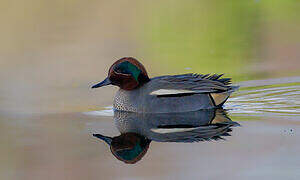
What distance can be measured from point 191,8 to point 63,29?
388 cm

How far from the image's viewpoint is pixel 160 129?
8773mm

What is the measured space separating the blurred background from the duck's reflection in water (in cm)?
32

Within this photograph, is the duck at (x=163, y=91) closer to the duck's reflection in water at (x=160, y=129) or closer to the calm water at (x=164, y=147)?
the duck's reflection in water at (x=160, y=129)

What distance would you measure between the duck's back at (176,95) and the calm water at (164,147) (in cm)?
29

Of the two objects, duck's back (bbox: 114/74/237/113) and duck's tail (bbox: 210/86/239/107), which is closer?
duck's back (bbox: 114/74/237/113)

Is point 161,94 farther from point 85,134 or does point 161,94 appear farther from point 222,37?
point 222,37

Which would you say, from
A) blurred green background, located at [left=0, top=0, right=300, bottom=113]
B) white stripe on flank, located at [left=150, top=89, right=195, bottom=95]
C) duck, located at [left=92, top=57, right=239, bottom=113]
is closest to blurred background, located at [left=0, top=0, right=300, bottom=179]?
blurred green background, located at [left=0, top=0, right=300, bottom=113]

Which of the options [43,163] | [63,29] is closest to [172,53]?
[63,29]

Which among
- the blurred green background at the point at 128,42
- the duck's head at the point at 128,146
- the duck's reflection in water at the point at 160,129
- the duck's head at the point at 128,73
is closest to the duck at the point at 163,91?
the duck's head at the point at 128,73

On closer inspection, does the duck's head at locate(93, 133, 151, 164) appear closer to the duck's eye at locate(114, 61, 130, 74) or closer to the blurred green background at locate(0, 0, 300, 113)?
the duck's eye at locate(114, 61, 130, 74)

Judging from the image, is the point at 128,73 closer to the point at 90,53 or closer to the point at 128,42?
the point at 90,53

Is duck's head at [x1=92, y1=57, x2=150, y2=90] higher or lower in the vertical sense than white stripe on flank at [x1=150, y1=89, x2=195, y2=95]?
higher

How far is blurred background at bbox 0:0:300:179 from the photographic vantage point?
8242 millimetres

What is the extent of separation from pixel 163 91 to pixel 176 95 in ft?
0.68
